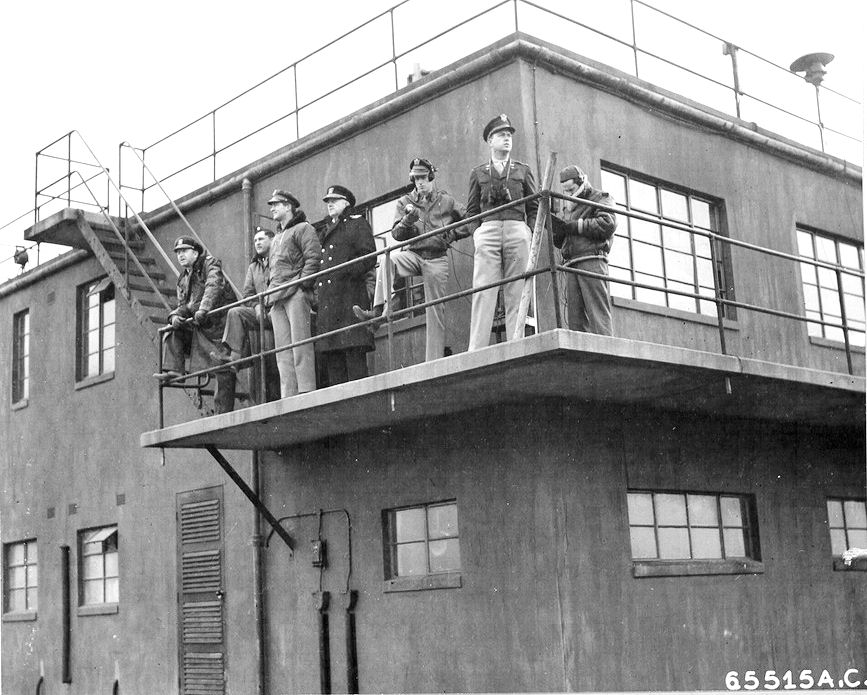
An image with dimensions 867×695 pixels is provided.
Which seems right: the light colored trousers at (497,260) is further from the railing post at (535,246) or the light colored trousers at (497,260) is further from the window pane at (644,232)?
the window pane at (644,232)

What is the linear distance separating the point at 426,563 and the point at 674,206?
4.71 metres

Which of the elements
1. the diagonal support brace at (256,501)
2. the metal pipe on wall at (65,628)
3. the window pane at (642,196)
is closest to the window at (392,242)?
the window pane at (642,196)

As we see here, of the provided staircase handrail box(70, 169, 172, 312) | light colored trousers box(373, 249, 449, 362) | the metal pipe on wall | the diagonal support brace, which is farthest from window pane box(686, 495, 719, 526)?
the metal pipe on wall

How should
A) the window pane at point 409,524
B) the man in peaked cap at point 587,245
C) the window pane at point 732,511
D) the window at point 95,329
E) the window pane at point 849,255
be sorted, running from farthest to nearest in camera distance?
the window at point 95,329
the window pane at point 849,255
the window pane at point 732,511
the window pane at point 409,524
the man in peaked cap at point 587,245

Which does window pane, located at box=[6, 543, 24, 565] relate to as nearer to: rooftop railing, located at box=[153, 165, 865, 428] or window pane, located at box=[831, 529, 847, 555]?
rooftop railing, located at box=[153, 165, 865, 428]

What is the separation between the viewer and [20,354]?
59.7 ft

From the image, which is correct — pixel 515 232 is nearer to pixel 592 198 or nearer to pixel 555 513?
pixel 592 198

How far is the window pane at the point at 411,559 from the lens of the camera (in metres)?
11.4

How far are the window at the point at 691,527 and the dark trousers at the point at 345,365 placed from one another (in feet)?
9.66

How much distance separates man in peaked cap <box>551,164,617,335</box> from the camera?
31.8ft

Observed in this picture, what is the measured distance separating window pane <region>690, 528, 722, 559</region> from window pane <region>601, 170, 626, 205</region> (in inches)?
139

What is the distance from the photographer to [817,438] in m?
13.3

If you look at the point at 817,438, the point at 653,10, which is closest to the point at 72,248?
the point at 653,10

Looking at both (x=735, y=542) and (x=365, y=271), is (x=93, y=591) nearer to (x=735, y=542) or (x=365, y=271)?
(x=365, y=271)
